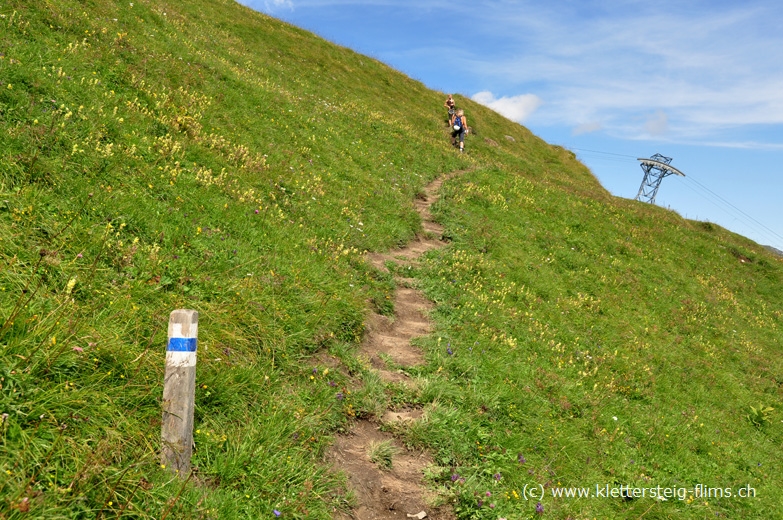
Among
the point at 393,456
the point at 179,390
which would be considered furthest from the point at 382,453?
the point at 179,390

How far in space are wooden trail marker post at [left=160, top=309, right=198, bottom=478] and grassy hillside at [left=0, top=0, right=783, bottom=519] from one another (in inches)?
7.4

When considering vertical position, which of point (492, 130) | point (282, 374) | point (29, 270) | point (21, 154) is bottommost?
point (282, 374)

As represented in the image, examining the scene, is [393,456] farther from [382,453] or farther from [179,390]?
[179,390]

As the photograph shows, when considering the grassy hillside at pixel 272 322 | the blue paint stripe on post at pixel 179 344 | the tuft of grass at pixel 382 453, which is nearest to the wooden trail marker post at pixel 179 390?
the blue paint stripe on post at pixel 179 344

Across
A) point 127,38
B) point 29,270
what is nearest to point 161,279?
point 29,270

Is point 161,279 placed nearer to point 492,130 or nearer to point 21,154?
point 21,154

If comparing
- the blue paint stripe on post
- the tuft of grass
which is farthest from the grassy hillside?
the blue paint stripe on post

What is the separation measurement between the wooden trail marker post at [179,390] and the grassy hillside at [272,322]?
19 cm

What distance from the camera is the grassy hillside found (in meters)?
4.31

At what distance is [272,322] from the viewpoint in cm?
709

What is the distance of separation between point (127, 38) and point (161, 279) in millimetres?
12054

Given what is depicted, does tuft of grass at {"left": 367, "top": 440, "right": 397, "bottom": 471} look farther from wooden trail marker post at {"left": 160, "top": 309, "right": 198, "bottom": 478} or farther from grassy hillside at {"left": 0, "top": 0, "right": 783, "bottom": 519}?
wooden trail marker post at {"left": 160, "top": 309, "right": 198, "bottom": 478}

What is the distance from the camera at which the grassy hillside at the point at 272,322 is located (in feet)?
14.1

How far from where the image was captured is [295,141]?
1697 centimetres
